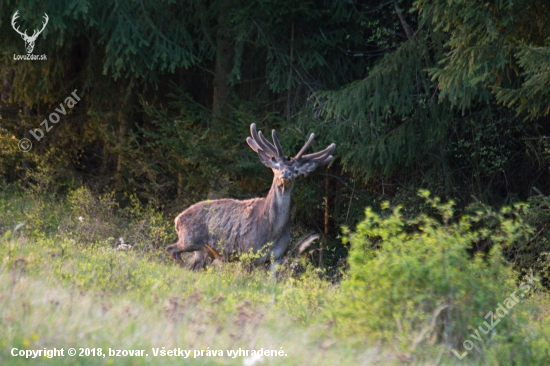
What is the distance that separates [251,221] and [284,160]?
3.53 feet

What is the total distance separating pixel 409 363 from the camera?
553 centimetres

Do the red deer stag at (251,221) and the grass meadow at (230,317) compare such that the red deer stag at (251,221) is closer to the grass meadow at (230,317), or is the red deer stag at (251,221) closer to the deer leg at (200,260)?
the deer leg at (200,260)

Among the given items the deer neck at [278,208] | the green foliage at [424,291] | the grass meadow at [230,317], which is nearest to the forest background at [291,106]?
the deer neck at [278,208]

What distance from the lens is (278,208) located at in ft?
36.9

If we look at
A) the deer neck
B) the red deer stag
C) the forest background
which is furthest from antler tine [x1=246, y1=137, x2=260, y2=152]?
the forest background

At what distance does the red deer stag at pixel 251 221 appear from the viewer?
11188mm

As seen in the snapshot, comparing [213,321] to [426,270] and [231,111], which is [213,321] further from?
[231,111]

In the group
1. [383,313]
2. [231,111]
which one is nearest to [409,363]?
[383,313]

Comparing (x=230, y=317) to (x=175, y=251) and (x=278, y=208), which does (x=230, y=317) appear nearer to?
(x=278, y=208)

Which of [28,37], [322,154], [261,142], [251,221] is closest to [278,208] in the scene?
[251,221]

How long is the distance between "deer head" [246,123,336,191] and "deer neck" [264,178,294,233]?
0.10 m

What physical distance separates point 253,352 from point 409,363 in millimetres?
1229

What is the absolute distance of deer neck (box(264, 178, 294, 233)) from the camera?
36.8 feet

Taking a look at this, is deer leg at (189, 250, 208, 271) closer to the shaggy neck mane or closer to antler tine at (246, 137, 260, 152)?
the shaggy neck mane
